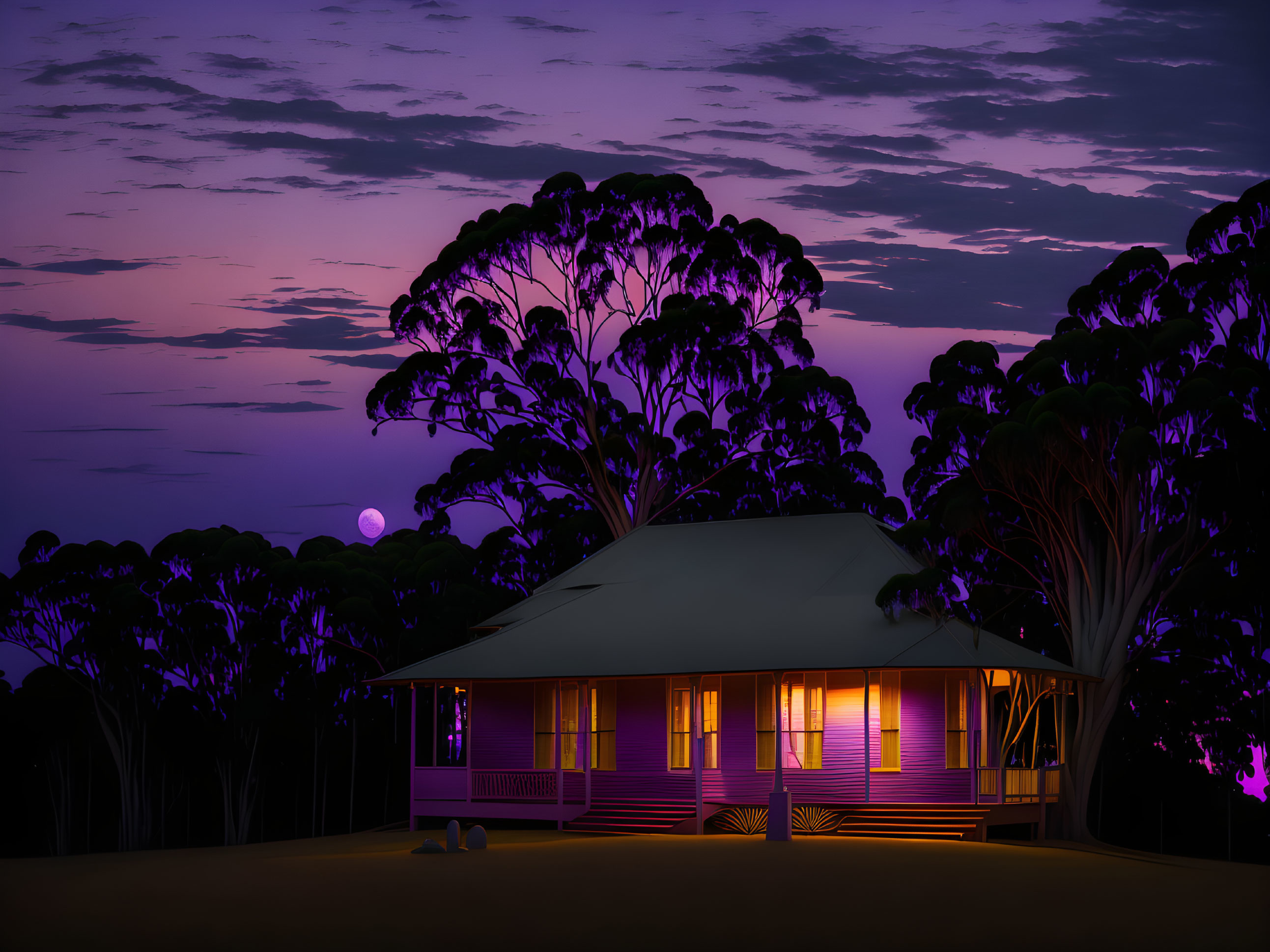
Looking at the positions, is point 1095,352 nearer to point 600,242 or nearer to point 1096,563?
point 1096,563

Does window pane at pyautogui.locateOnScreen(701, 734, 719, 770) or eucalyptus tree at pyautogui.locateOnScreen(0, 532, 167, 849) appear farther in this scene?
eucalyptus tree at pyautogui.locateOnScreen(0, 532, 167, 849)

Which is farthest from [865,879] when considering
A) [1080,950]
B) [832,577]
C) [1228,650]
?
[1228,650]

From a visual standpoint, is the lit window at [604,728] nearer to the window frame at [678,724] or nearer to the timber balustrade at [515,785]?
the timber balustrade at [515,785]

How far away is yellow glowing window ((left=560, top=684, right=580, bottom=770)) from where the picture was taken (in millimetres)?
32625

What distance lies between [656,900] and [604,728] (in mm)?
13449

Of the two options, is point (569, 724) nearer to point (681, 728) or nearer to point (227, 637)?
point (681, 728)

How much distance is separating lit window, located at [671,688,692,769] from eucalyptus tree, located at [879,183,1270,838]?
4374mm

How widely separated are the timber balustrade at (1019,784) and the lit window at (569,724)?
334 inches

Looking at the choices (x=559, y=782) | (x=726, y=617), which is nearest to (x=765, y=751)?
(x=726, y=617)

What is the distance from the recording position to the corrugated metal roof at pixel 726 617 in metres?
28.5

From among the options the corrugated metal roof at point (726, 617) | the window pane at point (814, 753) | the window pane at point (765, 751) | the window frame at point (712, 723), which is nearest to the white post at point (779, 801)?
the corrugated metal roof at point (726, 617)

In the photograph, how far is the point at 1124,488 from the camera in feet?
101

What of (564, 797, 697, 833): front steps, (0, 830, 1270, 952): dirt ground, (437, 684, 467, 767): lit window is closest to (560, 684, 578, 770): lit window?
(564, 797, 697, 833): front steps

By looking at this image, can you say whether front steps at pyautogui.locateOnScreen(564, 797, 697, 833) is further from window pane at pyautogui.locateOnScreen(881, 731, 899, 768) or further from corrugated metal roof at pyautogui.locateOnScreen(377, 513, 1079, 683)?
window pane at pyautogui.locateOnScreen(881, 731, 899, 768)
